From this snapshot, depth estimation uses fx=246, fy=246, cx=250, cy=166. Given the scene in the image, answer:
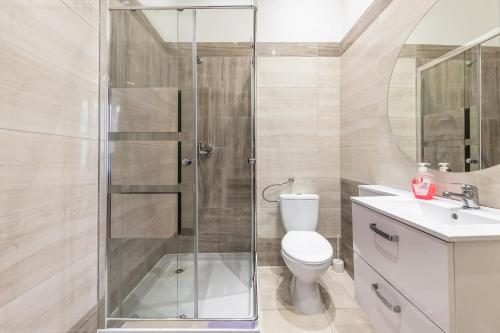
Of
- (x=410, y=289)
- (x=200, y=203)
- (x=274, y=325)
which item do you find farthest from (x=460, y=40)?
(x=274, y=325)

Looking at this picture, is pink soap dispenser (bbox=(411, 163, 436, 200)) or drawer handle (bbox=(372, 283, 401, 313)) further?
pink soap dispenser (bbox=(411, 163, 436, 200))

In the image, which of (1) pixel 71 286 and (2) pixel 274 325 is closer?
(1) pixel 71 286

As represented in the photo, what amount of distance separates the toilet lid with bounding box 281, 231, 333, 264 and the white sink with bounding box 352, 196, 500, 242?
19.6 inches

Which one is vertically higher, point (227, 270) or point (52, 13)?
point (52, 13)

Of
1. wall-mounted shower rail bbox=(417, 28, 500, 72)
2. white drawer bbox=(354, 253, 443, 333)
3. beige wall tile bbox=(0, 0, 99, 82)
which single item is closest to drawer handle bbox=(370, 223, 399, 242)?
white drawer bbox=(354, 253, 443, 333)

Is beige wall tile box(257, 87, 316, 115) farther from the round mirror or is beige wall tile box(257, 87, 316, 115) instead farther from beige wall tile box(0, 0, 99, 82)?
beige wall tile box(0, 0, 99, 82)

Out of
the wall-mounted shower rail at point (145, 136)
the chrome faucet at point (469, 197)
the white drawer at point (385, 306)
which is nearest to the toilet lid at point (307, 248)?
the white drawer at point (385, 306)

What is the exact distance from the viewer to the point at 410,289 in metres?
0.82

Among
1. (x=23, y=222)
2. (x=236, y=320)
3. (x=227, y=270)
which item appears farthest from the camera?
(x=227, y=270)

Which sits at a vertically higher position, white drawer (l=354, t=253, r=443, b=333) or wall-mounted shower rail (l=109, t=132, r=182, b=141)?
wall-mounted shower rail (l=109, t=132, r=182, b=141)

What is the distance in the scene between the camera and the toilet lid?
4.85ft

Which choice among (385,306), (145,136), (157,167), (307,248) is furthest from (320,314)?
(145,136)

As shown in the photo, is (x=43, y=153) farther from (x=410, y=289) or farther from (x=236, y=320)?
(x=410, y=289)

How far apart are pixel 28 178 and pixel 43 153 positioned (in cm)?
11
